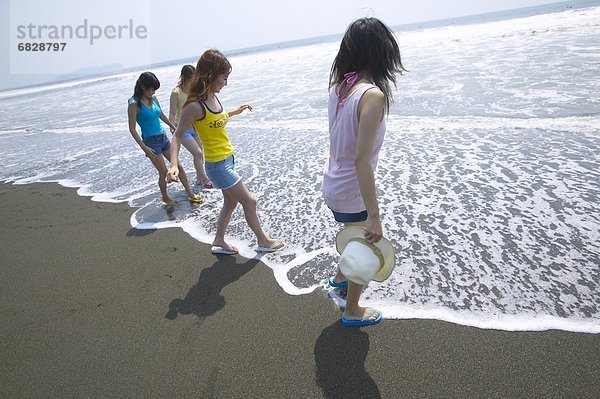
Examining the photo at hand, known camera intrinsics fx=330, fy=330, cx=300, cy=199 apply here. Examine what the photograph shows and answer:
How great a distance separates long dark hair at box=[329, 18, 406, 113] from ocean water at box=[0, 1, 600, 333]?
1719 millimetres

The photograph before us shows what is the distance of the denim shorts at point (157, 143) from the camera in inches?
185

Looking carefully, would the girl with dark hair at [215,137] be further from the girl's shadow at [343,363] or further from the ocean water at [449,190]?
the girl's shadow at [343,363]

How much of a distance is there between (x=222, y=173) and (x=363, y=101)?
1838 millimetres

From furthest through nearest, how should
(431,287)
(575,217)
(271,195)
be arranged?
1. (271,195)
2. (575,217)
3. (431,287)

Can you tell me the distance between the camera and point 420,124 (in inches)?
281

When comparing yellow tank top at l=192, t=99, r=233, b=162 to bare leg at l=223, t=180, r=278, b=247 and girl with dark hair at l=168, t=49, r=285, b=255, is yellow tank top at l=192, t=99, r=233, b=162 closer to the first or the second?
girl with dark hair at l=168, t=49, r=285, b=255

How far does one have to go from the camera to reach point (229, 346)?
2.33 metres

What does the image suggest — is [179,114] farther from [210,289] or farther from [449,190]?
[449,190]

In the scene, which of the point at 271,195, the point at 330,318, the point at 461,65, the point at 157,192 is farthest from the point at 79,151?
the point at 461,65

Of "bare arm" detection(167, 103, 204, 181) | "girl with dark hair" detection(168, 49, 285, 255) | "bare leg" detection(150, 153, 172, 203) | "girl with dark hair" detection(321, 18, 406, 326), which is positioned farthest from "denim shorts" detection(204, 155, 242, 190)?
"bare leg" detection(150, 153, 172, 203)

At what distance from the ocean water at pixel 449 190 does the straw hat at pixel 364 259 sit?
77 centimetres

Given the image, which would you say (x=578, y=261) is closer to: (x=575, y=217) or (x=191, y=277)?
(x=575, y=217)

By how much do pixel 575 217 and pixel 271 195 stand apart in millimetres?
3527

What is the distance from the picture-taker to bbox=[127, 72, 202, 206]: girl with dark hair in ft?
14.3
